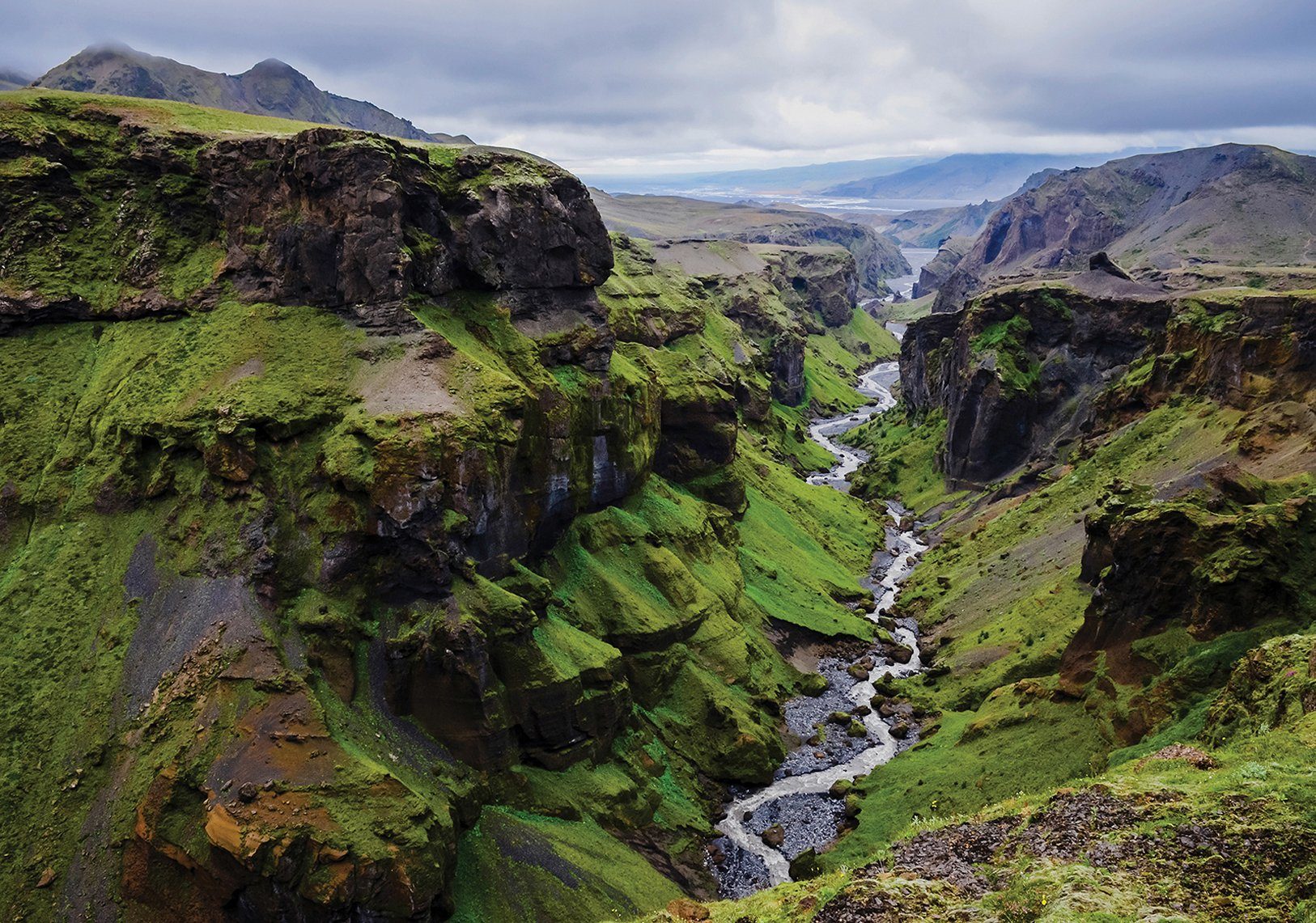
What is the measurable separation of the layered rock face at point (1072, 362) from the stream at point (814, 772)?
44554 mm

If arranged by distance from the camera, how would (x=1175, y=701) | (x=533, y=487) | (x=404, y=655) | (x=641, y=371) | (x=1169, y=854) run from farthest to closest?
(x=641, y=371) < (x=533, y=487) < (x=404, y=655) < (x=1175, y=701) < (x=1169, y=854)

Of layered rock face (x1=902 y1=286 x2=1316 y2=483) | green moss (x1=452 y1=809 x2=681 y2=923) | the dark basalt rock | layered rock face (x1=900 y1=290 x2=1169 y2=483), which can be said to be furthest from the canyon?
the dark basalt rock

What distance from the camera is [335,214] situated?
62.1m

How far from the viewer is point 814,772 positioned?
232ft

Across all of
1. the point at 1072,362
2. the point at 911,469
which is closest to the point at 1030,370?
the point at 1072,362

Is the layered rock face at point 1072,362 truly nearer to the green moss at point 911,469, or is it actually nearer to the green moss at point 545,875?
the green moss at point 911,469

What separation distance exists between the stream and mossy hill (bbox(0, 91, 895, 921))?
237 centimetres

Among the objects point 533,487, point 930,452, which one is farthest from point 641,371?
point 930,452

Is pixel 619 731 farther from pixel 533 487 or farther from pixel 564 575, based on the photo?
pixel 533 487

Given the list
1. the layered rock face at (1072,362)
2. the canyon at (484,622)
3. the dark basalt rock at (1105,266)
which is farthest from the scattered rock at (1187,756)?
the dark basalt rock at (1105,266)

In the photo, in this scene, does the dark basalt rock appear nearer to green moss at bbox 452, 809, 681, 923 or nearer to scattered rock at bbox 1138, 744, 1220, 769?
scattered rock at bbox 1138, 744, 1220, 769

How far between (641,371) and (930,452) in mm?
82552

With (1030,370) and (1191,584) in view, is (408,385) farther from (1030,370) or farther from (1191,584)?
(1030,370)

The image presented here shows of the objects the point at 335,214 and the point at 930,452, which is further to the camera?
the point at 930,452
